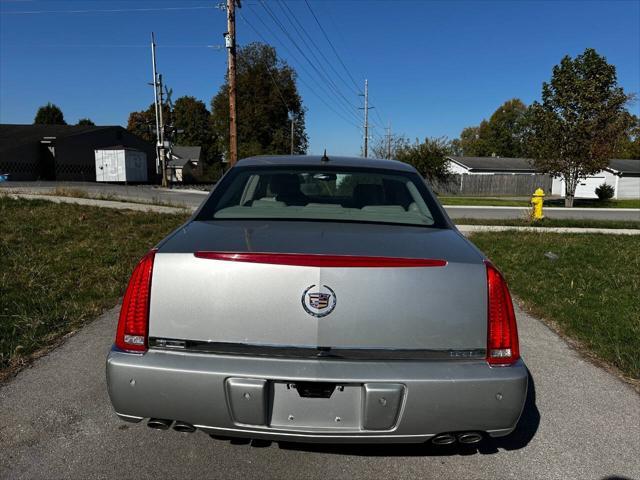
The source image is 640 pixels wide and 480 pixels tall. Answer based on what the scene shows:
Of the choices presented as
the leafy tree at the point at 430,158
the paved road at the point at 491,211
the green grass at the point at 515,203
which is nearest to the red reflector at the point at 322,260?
the paved road at the point at 491,211

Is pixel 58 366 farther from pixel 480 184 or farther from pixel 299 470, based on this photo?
pixel 480 184

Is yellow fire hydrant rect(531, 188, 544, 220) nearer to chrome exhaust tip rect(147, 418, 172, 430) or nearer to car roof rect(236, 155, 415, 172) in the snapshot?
car roof rect(236, 155, 415, 172)

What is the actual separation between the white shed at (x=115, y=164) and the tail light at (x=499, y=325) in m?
44.7

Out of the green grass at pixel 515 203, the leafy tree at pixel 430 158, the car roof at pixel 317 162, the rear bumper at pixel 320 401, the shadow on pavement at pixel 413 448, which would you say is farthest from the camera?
the leafy tree at pixel 430 158

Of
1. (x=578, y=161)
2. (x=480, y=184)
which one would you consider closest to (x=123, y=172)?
(x=480, y=184)

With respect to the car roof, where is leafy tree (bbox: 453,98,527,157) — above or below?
above

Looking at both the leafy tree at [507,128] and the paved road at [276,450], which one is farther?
the leafy tree at [507,128]

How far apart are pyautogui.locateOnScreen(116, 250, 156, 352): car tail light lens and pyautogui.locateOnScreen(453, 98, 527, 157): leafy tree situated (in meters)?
91.1

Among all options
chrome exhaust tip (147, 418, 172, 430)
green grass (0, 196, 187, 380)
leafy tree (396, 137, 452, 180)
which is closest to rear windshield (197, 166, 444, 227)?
chrome exhaust tip (147, 418, 172, 430)

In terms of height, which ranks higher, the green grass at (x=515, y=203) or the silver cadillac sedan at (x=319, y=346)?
the silver cadillac sedan at (x=319, y=346)

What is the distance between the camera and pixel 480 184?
137ft

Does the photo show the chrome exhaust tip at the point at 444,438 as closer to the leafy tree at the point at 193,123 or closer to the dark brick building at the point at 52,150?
the dark brick building at the point at 52,150

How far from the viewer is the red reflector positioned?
2.00 metres

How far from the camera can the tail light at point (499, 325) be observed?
82.4 inches
